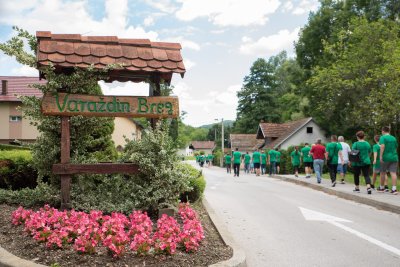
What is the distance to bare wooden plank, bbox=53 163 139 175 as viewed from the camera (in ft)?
24.0

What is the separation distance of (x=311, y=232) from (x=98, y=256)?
14.2ft

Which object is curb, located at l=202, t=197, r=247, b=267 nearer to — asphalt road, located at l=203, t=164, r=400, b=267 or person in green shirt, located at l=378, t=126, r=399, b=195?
asphalt road, located at l=203, t=164, r=400, b=267

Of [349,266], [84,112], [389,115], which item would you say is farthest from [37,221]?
[389,115]

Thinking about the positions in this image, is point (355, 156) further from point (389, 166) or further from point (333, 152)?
point (333, 152)

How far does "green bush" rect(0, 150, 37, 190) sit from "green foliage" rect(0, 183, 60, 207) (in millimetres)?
1911

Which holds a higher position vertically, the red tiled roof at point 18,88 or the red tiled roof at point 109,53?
the red tiled roof at point 18,88

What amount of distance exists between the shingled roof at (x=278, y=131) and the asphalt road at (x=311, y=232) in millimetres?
37286

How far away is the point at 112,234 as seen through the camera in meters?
5.38

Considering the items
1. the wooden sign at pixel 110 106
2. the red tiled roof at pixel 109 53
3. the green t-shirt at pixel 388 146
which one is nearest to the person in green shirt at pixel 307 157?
the green t-shirt at pixel 388 146

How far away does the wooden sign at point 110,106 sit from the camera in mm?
7332

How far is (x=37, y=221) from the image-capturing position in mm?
5707

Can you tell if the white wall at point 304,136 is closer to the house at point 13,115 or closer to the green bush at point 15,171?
the house at point 13,115

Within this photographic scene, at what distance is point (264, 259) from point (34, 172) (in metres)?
6.67

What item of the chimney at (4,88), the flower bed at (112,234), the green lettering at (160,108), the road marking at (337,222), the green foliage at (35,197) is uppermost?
the chimney at (4,88)
